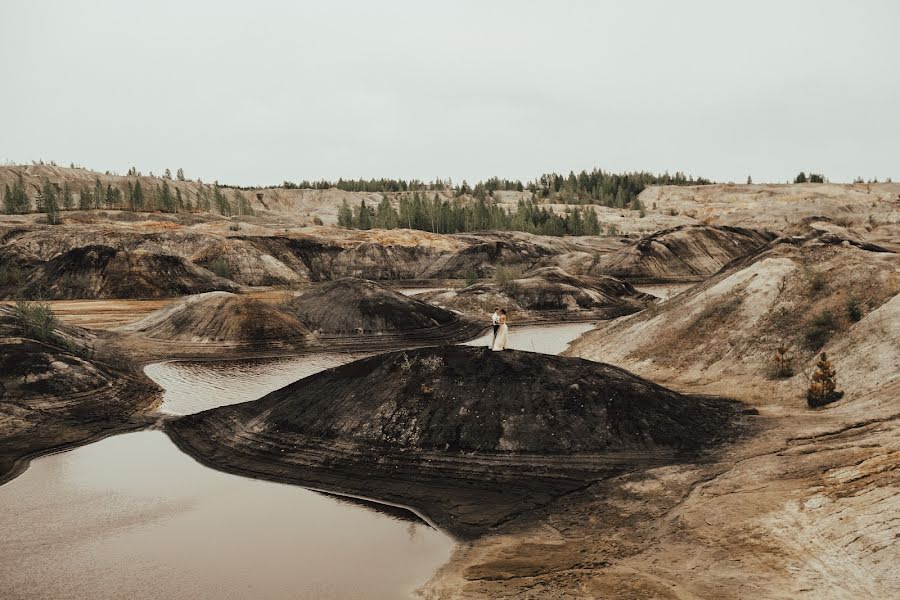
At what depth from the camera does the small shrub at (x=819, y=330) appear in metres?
22.2

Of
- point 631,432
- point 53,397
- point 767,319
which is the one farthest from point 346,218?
point 631,432

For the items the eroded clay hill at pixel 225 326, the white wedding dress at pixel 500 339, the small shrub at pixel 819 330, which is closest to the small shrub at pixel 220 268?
the eroded clay hill at pixel 225 326

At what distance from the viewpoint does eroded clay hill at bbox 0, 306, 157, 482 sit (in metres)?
20.6

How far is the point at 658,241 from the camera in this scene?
93.1 metres

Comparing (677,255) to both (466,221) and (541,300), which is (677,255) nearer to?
(541,300)

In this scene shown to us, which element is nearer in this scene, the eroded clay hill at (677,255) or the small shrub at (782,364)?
the small shrub at (782,364)

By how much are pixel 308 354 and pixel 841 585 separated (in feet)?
109

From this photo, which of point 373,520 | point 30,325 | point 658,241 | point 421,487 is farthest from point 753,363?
point 658,241

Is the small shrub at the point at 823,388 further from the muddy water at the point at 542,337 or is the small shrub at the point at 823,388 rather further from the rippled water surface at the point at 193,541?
the muddy water at the point at 542,337

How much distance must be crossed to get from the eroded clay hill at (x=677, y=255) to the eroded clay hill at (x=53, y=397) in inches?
2835

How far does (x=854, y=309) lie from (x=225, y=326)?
1352 inches

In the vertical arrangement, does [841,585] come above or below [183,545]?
above

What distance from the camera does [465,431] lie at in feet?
56.7

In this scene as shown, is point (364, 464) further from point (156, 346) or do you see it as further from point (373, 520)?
point (156, 346)
